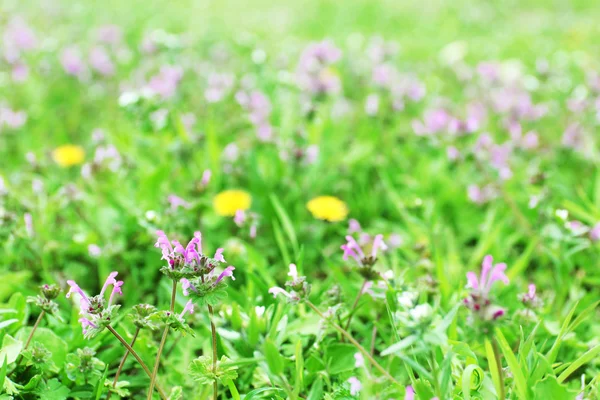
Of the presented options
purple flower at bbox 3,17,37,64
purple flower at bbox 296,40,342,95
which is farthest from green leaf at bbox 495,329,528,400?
purple flower at bbox 3,17,37,64

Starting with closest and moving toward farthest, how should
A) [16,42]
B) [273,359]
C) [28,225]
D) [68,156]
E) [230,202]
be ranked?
[273,359] < [28,225] < [230,202] < [68,156] < [16,42]

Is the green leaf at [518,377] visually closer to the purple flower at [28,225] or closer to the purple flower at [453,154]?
the purple flower at [453,154]

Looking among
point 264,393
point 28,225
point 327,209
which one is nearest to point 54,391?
point 264,393

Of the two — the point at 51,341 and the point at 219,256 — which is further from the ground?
the point at 219,256

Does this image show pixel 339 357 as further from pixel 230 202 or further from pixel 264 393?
pixel 230 202

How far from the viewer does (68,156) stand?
3289mm

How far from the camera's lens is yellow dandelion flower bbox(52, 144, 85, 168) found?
327 centimetres

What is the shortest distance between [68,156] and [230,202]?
1106 mm

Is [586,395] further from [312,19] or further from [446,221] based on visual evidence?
[312,19]

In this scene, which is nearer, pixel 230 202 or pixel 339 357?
pixel 339 357

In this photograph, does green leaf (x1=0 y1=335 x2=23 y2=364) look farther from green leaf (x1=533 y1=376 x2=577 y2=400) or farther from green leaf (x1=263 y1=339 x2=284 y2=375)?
green leaf (x1=533 y1=376 x2=577 y2=400)

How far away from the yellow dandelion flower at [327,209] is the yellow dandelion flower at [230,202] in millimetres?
326

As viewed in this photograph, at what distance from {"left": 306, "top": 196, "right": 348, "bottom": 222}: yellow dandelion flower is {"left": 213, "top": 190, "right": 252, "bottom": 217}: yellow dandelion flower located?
33 cm

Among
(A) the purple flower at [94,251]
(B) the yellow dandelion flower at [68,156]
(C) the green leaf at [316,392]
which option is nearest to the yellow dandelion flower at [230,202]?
(A) the purple flower at [94,251]
